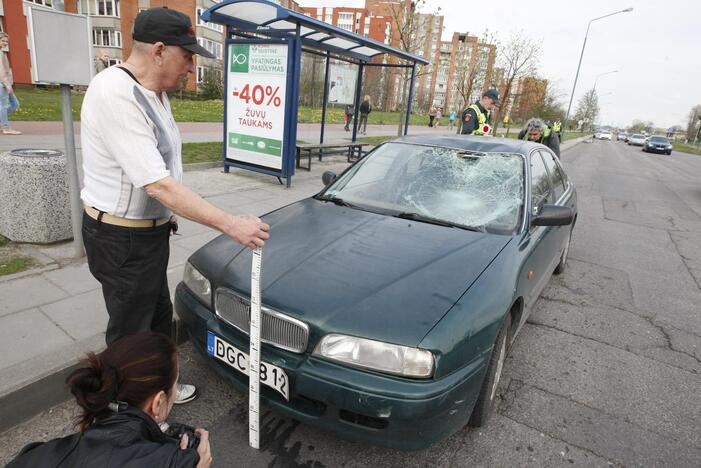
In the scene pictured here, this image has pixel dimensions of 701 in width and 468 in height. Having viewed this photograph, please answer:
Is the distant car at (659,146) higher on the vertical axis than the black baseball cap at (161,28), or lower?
lower

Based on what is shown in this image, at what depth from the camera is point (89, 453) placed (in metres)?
1.15

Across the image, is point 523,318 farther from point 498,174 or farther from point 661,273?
point 661,273

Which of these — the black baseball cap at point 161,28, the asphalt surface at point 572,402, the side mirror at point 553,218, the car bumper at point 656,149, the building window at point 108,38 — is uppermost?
the building window at point 108,38

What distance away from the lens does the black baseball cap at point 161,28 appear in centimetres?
184

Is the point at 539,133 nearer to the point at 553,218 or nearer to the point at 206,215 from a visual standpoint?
the point at 553,218

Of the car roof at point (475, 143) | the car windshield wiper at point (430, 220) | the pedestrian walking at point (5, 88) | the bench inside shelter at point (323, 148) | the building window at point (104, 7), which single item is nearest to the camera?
the car windshield wiper at point (430, 220)

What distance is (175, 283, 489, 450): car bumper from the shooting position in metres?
1.89

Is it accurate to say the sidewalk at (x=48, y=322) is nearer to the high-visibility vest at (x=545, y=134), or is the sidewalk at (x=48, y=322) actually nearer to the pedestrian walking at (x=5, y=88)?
the high-visibility vest at (x=545, y=134)

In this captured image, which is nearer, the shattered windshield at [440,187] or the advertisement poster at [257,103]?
the shattered windshield at [440,187]

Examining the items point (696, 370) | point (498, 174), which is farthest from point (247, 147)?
point (696, 370)

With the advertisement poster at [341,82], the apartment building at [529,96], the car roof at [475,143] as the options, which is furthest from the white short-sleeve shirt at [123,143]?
the apartment building at [529,96]

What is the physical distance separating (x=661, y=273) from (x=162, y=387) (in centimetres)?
599

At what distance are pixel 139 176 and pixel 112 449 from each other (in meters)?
1.05

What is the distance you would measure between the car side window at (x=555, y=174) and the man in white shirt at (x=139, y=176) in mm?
3317
